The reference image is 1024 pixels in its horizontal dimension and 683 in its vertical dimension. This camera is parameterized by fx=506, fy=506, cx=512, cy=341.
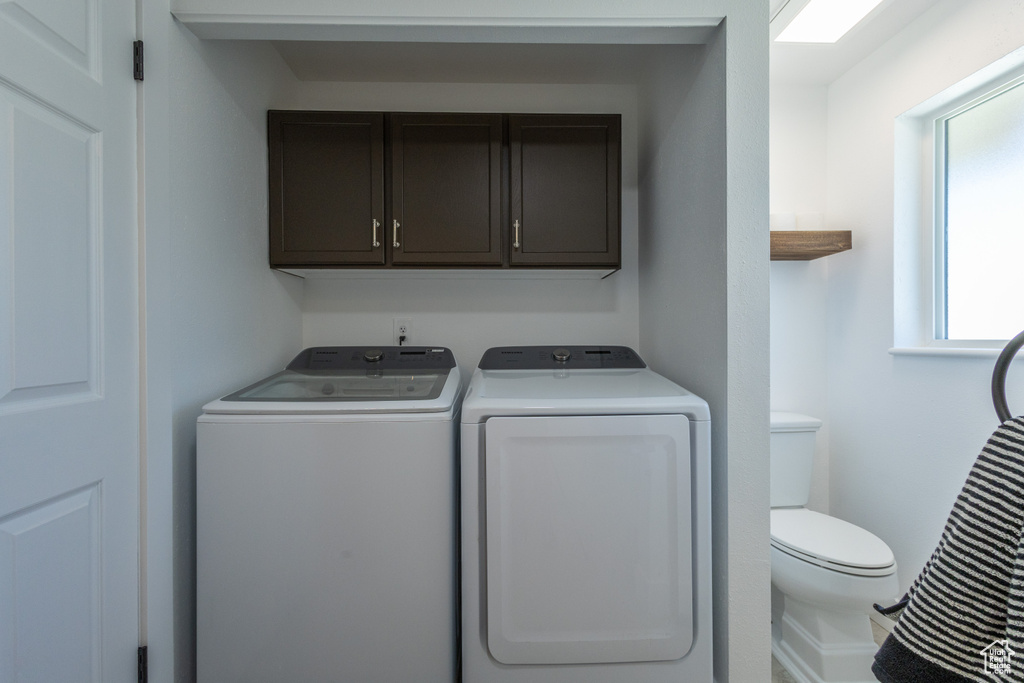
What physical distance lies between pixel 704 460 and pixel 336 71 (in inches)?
83.5

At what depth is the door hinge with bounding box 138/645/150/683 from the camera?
1.30 m

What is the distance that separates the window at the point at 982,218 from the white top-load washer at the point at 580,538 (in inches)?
53.8

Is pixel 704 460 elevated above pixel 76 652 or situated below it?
above

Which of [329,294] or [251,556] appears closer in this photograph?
[251,556]

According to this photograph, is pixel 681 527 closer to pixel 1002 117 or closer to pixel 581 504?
pixel 581 504

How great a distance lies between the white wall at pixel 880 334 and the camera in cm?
179

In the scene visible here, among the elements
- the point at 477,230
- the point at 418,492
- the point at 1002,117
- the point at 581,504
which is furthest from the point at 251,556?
the point at 1002,117

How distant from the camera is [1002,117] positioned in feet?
5.97

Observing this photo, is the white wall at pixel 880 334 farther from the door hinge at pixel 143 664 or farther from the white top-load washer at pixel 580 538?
the door hinge at pixel 143 664

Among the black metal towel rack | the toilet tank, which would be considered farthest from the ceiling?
the toilet tank

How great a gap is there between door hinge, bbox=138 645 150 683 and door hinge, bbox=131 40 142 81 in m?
1.46

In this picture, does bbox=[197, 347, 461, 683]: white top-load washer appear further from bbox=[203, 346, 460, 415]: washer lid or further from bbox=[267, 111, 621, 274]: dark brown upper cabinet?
bbox=[267, 111, 621, 274]: dark brown upper cabinet

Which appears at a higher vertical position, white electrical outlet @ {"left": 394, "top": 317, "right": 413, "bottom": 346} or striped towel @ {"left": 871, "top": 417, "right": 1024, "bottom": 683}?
white electrical outlet @ {"left": 394, "top": 317, "right": 413, "bottom": 346}

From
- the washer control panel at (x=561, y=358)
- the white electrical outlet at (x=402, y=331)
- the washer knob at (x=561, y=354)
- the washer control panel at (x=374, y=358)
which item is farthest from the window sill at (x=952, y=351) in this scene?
the white electrical outlet at (x=402, y=331)
